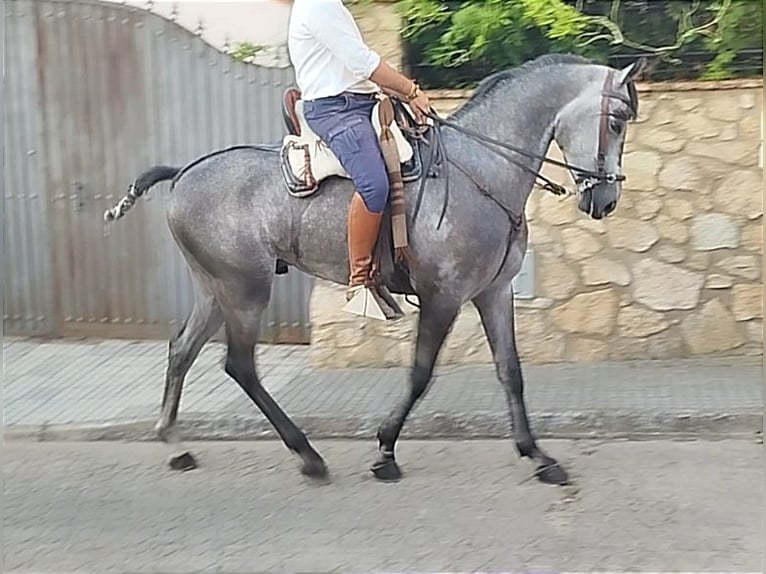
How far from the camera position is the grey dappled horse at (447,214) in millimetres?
4840

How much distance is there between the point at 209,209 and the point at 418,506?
175cm

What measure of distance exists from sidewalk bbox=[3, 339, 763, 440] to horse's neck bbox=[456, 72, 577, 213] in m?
1.53

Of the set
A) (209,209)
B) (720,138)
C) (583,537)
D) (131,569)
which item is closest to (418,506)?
(583,537)

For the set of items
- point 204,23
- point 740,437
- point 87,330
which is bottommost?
point 87,330

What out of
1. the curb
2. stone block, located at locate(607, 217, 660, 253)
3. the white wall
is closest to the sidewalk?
the curb

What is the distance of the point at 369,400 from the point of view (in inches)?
250

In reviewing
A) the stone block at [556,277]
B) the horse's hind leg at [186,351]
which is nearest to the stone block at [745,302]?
the stone block at [556,277]

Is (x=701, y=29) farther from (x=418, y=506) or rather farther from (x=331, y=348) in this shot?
(x=418, y=506)

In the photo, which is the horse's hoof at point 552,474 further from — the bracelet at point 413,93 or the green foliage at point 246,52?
the green foliage at point 246,52

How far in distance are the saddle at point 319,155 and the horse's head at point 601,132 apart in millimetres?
728

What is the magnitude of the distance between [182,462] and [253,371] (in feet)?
2.16

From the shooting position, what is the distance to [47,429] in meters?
6.05

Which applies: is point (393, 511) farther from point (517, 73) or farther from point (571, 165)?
point (517, 73)

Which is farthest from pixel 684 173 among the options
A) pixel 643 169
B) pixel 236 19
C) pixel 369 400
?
pixel 236 19
